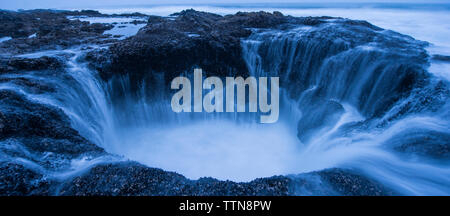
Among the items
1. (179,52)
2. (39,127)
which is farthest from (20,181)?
(179,52)

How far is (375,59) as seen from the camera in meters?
9.50

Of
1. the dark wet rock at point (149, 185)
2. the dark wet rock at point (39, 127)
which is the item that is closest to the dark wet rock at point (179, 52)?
the dark wet rock at point (39, 127)

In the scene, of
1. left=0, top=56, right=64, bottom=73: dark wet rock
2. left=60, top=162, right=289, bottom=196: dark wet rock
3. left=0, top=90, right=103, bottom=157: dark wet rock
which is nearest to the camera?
left=60, top=162, right=289, bottom=196: dark wet rock

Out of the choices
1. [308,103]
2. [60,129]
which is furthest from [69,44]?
[308,103]

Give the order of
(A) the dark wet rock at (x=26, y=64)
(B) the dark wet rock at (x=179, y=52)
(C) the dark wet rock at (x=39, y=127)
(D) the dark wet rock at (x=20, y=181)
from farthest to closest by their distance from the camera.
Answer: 1. (B) the dark wet rock at (x=179, y=52)
2. (A) the dark wet rock at (x=26, y=64)
3. (C) the dark wet rock at (x=39, y=127)
4. (D) the dark wet rock at (x=20, y=181)

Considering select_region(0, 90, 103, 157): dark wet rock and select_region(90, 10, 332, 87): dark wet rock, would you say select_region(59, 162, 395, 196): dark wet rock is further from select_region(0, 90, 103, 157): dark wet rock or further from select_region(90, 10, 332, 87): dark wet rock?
select_region(90, 10, 332, 87): dark wet rock

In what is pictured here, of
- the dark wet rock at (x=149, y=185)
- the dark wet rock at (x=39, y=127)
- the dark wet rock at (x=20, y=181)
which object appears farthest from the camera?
the dark wet rock at (x=39, y=127)

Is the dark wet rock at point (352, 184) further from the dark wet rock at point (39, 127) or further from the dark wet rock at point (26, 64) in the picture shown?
the dark wet rock at point (26, 64)

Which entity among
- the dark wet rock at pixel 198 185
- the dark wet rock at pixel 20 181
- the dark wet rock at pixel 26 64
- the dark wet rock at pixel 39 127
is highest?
the dark wet rock at pixel 26 64

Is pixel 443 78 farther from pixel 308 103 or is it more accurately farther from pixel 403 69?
pixel 308 103

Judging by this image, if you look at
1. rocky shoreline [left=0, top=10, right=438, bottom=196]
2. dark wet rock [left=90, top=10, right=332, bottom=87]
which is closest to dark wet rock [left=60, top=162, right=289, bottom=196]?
rocky shoreline [left=0, top=10, right=438, bottom=196]

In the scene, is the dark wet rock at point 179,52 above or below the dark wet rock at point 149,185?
above
